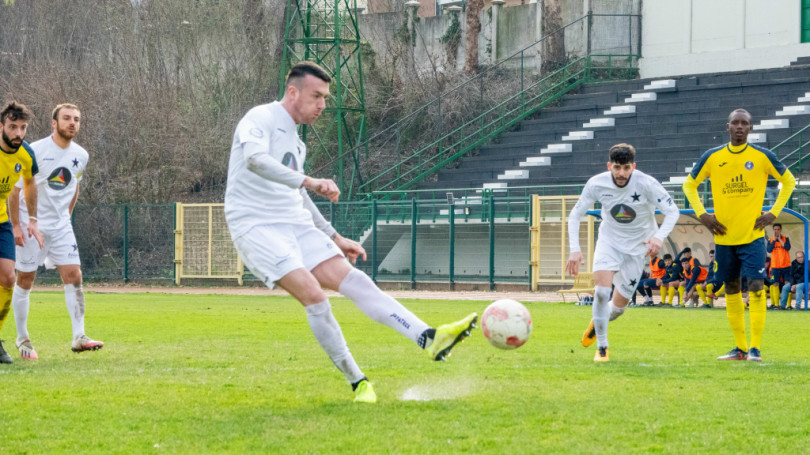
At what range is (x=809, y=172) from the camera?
2594cm

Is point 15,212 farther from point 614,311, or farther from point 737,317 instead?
point 737,317

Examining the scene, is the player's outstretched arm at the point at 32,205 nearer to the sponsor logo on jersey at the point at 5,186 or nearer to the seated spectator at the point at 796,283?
the sponsor logo on jersey at the point at 5,186

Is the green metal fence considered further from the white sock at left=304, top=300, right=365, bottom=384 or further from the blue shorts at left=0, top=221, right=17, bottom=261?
the white sock at left=304, top=300, right=365, bottom=384

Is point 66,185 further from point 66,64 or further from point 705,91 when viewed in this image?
point 66,64

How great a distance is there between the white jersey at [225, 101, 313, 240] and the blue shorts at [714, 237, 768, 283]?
4.85 m

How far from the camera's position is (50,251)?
1056 centimetres

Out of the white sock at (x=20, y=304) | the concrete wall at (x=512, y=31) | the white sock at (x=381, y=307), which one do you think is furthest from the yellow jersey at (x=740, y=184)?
the concrete wall at (x=512, y=31)

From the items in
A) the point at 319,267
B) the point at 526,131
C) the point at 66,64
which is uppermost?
the point at 66,64

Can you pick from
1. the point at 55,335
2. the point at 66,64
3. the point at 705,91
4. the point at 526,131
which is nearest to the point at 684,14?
the point at 705,91

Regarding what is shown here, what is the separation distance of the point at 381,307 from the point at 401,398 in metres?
0.70

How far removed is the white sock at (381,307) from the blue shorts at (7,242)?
3976 mm

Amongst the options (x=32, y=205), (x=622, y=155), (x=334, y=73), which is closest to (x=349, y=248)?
(x=622, y=155)

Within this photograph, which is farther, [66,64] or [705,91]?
[66,64]

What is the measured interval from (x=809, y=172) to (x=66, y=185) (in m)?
20.3
